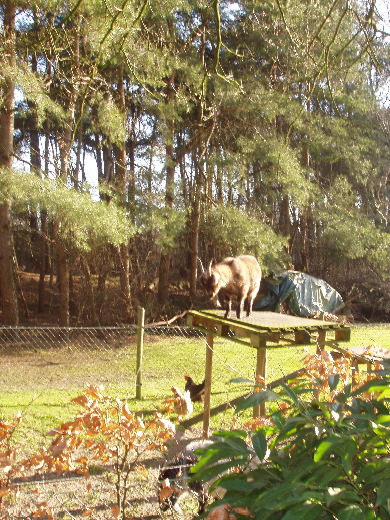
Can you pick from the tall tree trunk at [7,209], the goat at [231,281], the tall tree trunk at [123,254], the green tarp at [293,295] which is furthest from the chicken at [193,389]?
the green tarp at [293,295]

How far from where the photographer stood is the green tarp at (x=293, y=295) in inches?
A: 523

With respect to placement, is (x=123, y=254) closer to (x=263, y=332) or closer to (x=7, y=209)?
(x=7, y=209)

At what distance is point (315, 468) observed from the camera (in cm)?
120

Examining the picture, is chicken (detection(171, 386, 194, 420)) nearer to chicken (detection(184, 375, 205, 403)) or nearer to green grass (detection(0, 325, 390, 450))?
green grass (detection(0, 325, 390, 450))

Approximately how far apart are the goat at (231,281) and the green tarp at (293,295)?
7061mm

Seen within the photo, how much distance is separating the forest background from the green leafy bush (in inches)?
276

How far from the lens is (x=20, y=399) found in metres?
6.79

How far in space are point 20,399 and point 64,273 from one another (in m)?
4.82

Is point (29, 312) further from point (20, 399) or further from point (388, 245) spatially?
point (388, 245)

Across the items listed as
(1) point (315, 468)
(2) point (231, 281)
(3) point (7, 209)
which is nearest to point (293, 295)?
(3) point (7, 209)

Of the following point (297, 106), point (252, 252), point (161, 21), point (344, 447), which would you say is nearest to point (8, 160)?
point (161, 21)

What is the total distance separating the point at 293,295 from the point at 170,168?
4.69 metres

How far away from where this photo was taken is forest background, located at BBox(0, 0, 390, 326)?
29.5 ft

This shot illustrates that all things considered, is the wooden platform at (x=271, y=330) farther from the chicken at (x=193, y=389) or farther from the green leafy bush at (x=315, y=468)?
the green leafy bush at (x=315, y=468)
